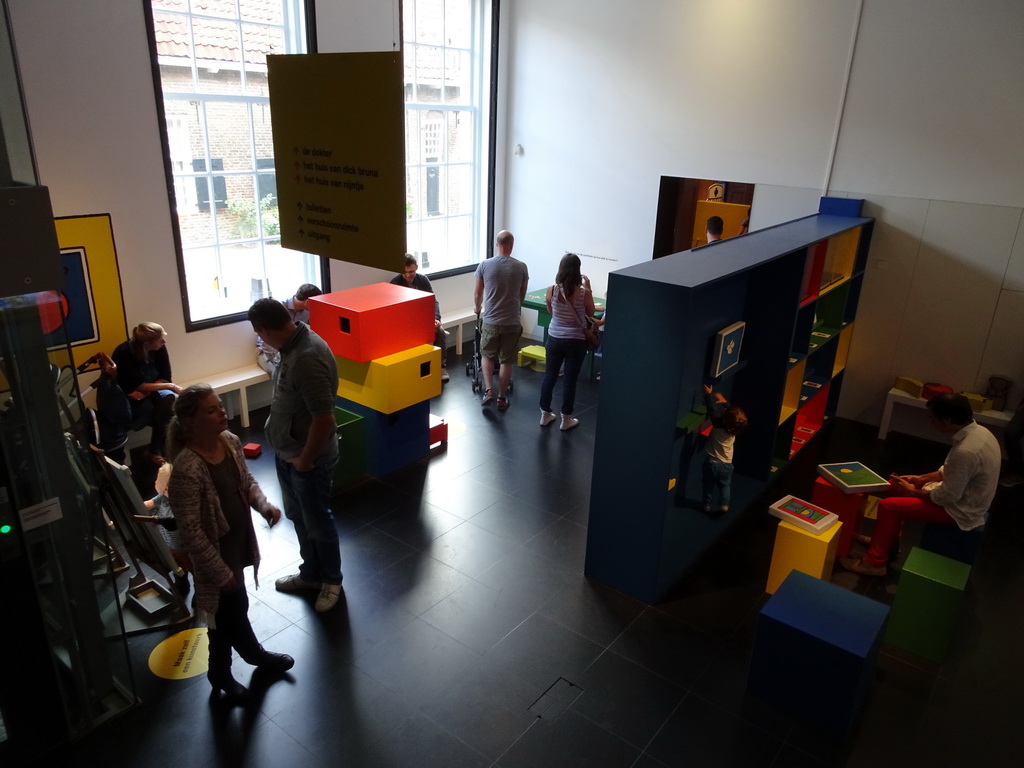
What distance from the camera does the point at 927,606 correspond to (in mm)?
3871

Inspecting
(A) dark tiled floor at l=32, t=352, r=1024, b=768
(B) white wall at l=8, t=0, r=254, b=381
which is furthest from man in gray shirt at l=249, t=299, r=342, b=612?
(B) white wall at l=8, t=0, r=254, b=381

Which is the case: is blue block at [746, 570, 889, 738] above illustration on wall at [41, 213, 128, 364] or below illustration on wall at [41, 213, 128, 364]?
below

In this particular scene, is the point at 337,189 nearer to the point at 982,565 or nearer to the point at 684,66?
the point at 982,565

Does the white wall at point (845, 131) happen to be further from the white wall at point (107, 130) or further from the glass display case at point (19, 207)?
the glass display case at point (19, 207)

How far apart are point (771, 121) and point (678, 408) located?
4458mm

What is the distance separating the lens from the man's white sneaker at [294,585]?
4.26 m

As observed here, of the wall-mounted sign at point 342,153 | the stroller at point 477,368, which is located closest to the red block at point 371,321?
the stroller at point 477,368

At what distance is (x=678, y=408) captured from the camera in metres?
3.88

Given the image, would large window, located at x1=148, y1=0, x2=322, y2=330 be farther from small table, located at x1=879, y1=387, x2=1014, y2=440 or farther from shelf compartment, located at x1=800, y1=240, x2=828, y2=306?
small table, located at x1=879, y1=387, x2=1014, y2=440

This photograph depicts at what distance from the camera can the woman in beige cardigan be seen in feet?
9.59

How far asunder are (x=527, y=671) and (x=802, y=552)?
1799mm

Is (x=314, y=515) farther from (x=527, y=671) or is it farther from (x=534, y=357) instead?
(x=534, y=357)

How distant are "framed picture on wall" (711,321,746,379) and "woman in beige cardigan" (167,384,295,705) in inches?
98.7

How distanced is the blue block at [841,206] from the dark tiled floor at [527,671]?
9.71 ft
